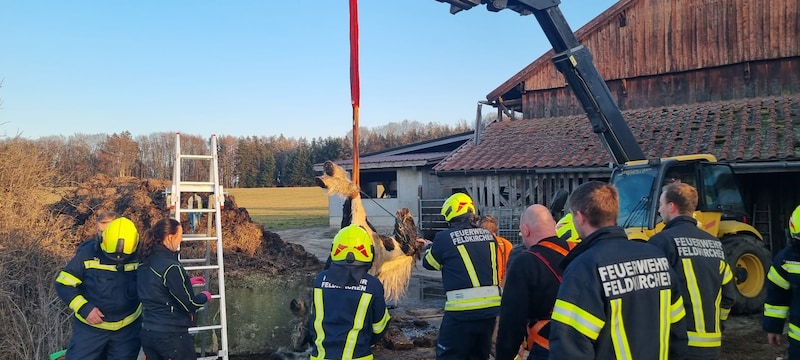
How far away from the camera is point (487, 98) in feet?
57.5

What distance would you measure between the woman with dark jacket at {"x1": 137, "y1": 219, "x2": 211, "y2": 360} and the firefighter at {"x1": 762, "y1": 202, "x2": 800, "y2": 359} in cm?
453

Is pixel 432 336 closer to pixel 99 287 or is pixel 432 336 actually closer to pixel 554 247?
A: pixel 99 287

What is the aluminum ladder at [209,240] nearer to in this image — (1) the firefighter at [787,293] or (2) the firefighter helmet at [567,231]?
(2) the firefighter helmet at [567,231]

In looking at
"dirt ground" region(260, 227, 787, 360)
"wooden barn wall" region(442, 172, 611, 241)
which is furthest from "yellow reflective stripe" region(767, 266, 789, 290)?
"wooden barn wall" region(442, 172, 611, 241)

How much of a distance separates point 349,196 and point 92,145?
11326 millimetres

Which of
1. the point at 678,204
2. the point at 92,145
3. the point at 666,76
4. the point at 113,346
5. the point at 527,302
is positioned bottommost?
the point at 113,346

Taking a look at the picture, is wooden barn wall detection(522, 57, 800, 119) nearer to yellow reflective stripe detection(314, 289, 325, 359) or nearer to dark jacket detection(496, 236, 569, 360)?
dark jacket detection(496, 236, 569, 360)

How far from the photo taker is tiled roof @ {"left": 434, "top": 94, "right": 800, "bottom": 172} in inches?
438

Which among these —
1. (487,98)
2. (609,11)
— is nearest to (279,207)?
(487,98)

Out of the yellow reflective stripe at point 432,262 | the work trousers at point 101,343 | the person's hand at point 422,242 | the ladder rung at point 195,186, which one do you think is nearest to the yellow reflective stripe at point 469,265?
the yellow reflective stripe at point 432,262

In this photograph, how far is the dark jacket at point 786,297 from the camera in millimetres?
4199

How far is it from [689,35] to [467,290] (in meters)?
12.5

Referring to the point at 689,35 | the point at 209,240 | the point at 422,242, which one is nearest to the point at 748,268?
the point at 422,242

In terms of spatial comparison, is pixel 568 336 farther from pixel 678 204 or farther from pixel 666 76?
pixel 666 76
